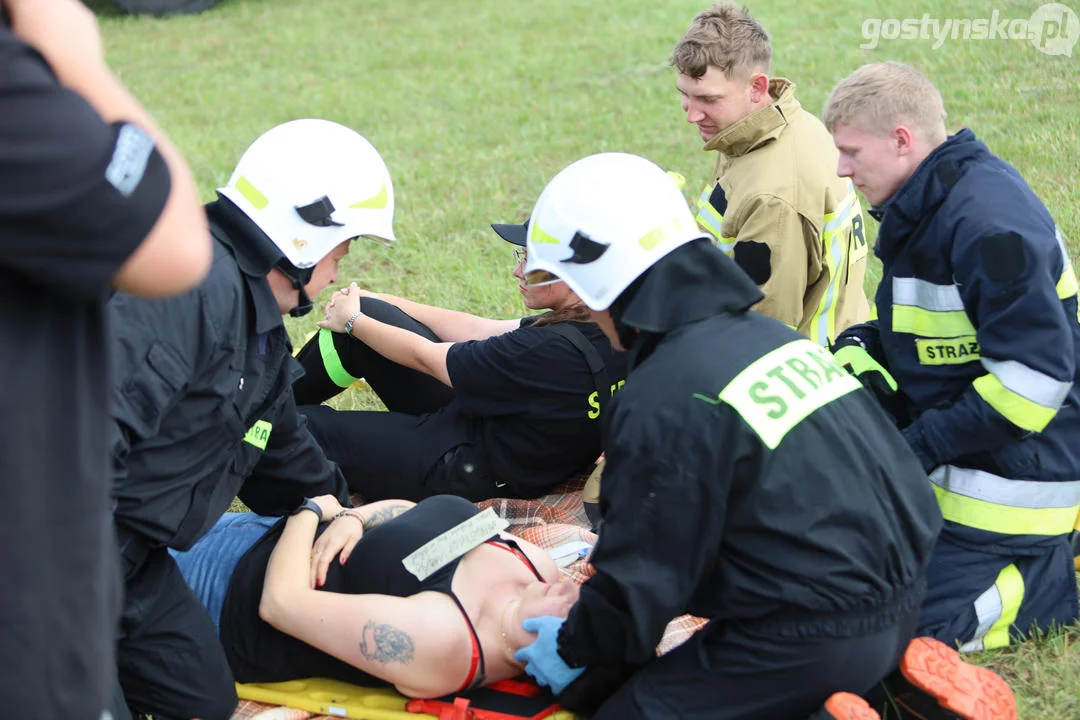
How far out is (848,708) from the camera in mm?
2855

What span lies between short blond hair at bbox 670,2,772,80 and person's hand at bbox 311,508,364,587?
251 centimetres

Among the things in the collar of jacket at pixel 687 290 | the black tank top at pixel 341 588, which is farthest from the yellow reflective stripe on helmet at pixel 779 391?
the black tank top at pixel 341 588

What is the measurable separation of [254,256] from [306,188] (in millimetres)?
298

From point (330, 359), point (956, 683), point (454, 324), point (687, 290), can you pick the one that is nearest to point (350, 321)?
point (330, 359)

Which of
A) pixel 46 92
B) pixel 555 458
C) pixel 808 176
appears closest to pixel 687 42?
pixel 808 176

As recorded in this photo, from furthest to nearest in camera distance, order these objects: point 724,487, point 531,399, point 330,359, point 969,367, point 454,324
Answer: point 454,324 < point 330,359 < point 531,399 < point 969,367 < point 724,487

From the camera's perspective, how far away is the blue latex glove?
333cm

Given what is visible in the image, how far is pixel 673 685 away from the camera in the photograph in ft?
10.2

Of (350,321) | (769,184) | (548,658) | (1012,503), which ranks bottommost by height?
(548,658)

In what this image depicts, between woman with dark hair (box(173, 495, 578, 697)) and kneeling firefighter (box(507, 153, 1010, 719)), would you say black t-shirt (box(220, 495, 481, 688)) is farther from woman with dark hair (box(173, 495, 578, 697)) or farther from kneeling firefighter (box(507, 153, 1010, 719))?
kneeling firefighter (box(507, 153, 1010, 719))

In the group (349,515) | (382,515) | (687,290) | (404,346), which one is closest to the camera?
(687,290)

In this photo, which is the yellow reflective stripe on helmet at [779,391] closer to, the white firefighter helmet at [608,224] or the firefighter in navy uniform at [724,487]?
the firefighter in navy uniform at [724,487]

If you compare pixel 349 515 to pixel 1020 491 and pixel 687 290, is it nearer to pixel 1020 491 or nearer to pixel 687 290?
pixel 687 290

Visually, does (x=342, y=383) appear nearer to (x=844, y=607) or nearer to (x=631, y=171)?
(x=631, y=171)
